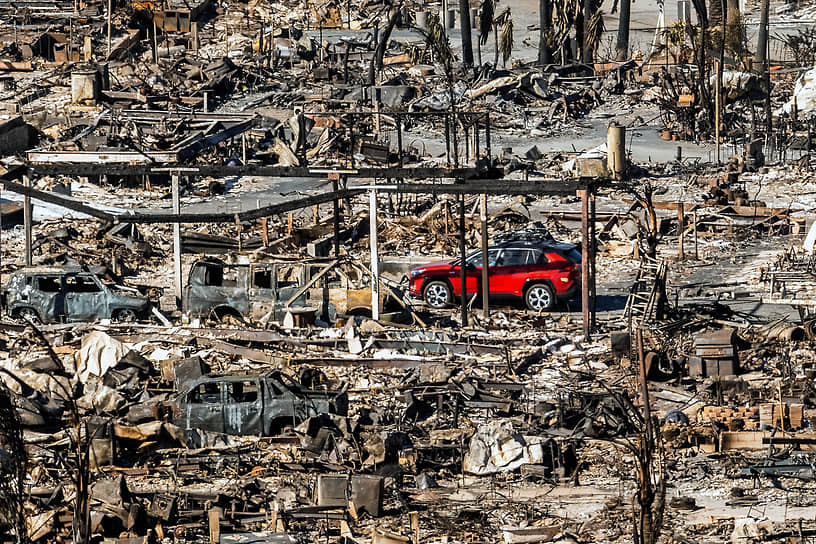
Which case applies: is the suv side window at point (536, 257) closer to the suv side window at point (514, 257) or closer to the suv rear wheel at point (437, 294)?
the suv side window at point (514, 257)

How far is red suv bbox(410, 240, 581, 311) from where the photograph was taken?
3038cm

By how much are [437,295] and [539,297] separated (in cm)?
189

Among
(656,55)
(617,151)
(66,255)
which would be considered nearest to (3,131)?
(66,255)

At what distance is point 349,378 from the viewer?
26.1m

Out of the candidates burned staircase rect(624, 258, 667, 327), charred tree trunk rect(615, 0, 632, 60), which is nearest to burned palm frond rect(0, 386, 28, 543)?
burned staircase rect(624, 258, 667, 327)

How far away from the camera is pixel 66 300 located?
29.5 meters

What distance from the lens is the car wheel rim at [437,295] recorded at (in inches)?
1219

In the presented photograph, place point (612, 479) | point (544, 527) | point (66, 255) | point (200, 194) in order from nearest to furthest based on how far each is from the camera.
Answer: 1. point (544, 527)
2. point (612, 479)
3. point (66, 255)
4. point (200, 194)

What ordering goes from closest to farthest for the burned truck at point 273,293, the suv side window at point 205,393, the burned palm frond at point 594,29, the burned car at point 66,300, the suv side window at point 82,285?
the suv side window at point 205,393 → the burned truck at point 273,293 → the burned car at point 66,300 → the suv side window at point 82,285 → the burned palm frond at point 594,29

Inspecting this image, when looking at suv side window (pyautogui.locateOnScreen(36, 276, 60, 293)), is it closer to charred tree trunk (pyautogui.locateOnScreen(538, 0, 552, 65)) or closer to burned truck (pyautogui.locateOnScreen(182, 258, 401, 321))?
burned truck (pyautogui.locateOnScreen(182, 258, 401, 321))

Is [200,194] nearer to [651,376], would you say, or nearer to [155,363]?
[155,363]

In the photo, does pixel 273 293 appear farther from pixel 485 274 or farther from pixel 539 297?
pixel 539 297

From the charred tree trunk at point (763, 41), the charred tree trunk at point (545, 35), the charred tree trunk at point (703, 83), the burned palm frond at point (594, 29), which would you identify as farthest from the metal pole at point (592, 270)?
the charred tree trunk at point (545, 35)

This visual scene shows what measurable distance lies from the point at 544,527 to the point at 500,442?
2.65 m
